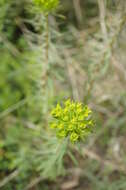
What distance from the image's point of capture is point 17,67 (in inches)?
165

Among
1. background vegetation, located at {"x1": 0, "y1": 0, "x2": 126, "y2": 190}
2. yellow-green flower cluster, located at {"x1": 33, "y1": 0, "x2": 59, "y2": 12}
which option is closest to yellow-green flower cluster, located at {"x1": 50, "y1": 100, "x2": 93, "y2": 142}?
yellow-green flower cluster, located at {"x1": 33, "y1": 0, "x2": 59, "y2": 12}

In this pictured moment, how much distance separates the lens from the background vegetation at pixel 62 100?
3393 mm

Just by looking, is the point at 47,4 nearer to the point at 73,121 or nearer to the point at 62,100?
the point at 73,121

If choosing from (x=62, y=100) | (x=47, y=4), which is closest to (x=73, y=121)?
(x=47, y=4)

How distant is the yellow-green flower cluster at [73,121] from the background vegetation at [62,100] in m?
1.09

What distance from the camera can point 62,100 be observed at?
3.92 metres

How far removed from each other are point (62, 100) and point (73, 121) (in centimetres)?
208

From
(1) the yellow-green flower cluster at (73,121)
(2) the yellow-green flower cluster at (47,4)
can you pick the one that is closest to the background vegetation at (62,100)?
(2) the yellow-green flower cluster at (47,4)

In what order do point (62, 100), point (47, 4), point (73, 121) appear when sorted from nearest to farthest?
point (73, 121) → point (47, 4) → point (62, 100)

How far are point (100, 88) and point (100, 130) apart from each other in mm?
642

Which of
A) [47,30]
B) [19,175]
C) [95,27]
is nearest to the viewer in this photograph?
[47,30]

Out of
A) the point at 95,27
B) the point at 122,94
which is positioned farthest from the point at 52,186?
the point at 95,27

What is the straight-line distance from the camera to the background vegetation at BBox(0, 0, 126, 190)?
3.39 m

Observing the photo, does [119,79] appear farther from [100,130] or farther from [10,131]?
[10,131]
